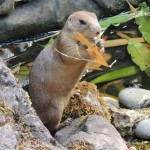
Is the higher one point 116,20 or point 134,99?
point 134,99

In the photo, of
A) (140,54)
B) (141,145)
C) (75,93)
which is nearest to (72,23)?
(75,93)

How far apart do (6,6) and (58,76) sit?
11.8ft

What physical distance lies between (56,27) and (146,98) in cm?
303

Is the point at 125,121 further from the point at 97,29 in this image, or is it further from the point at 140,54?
the point at 140,54

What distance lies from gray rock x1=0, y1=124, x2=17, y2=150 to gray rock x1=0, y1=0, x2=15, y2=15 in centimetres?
540

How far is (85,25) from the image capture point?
5.30m

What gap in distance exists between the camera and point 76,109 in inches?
220

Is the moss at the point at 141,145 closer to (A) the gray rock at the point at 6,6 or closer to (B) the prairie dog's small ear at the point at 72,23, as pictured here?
(B) the prairie dog's small ear at the point at 72,23

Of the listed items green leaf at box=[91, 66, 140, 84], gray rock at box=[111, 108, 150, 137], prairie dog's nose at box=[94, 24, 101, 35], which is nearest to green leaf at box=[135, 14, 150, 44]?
green leaf at box=[91, 66, 140, 84]

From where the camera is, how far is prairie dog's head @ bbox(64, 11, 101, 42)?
17.0ft

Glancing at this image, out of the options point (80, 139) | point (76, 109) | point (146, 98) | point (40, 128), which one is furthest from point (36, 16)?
point (40, 128)

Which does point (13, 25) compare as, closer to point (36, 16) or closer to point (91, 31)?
point (36, 16)

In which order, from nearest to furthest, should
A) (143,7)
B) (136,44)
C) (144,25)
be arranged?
(136,44) → (144,25) → (143,7)

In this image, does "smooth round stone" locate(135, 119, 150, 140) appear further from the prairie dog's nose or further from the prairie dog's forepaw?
the prairie dog's nose
